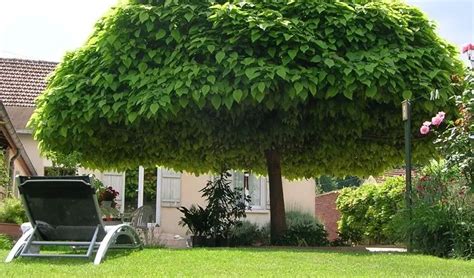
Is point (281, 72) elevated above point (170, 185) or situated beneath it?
elevated above

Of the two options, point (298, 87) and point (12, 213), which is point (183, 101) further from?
point (12, 213)

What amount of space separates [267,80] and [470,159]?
290 centimetres

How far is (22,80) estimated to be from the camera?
22500 mm

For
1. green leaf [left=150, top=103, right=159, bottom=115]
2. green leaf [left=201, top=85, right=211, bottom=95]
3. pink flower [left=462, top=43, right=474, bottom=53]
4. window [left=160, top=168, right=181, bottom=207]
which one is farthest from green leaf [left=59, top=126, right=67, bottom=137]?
window [left=160, top=168, right=181, bottom=207]

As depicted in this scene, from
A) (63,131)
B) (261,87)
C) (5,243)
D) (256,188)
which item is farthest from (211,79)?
(256,188)

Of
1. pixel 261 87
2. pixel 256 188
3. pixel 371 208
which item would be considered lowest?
pixel 371 208

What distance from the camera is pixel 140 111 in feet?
28.9

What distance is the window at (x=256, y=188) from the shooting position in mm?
19797

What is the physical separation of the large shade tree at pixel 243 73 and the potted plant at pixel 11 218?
1.15m

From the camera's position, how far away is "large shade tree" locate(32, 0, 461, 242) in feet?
29.1

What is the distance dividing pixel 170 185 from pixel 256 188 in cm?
281

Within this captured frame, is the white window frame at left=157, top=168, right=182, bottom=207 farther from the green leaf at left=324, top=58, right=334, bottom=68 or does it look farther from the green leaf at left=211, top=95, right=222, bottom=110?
the green leaf at left=324, top=58, right=334, bottom=68

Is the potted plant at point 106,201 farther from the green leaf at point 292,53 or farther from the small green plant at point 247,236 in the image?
the green leaf at point 292,53

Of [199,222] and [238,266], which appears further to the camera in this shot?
[199,222]
